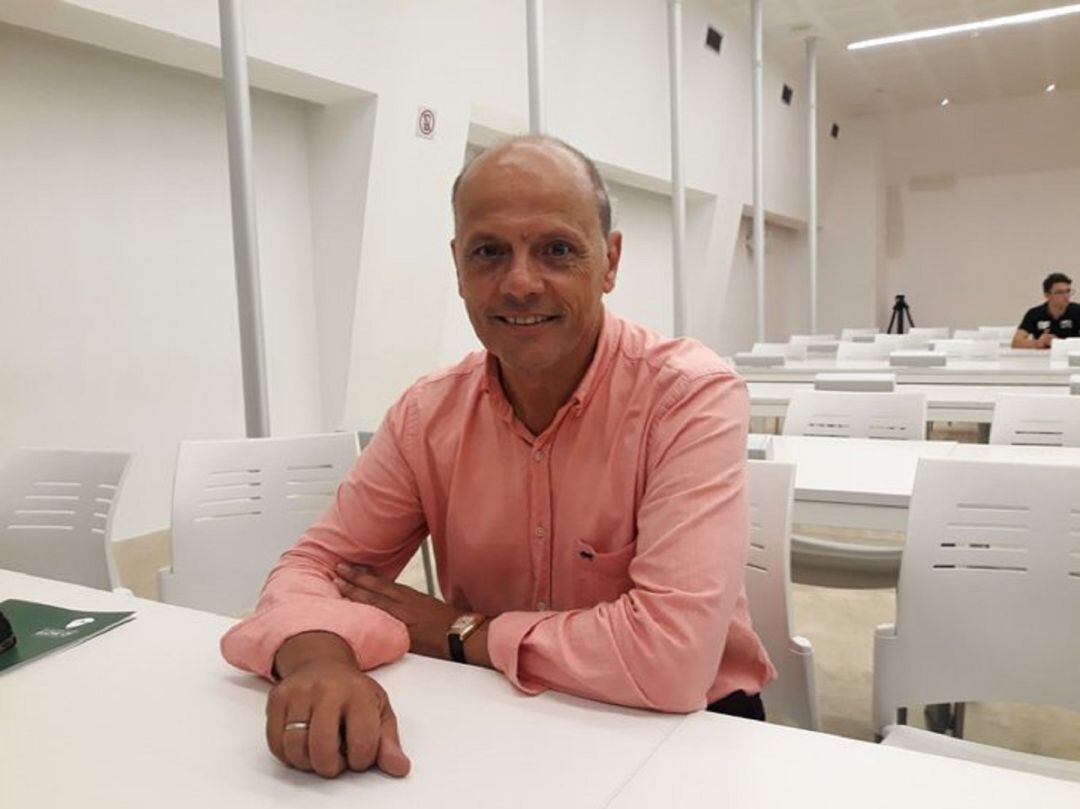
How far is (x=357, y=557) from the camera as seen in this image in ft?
4.45

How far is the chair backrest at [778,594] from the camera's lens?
1.61m

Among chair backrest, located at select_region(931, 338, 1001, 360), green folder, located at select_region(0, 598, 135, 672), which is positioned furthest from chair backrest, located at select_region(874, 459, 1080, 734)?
chair backrest, located at select_region(931, 338, 1001, 360)

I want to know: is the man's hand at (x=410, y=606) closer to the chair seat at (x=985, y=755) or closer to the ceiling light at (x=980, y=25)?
the chair seat at (x=985, y=755)

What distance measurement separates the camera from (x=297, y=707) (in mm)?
885

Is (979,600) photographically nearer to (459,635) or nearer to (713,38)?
(459,635)

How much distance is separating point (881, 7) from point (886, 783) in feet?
30.8

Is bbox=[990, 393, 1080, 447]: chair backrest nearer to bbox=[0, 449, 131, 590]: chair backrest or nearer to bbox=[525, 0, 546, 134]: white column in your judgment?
bbox=[0, 449, 131, 590]: chair backrest

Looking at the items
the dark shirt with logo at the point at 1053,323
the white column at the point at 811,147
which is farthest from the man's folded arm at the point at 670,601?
the white column at the point at 811,147

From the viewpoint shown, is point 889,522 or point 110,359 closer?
point 889,522

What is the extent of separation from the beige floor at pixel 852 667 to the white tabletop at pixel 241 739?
1008mm

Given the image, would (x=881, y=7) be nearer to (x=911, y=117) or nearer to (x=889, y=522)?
(x=911, y=117)

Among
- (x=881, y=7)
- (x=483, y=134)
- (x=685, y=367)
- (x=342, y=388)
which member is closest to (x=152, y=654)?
(x=685, y=367)

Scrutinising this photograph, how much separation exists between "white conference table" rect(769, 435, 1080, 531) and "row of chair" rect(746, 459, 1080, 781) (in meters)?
0.28

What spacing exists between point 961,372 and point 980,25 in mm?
6311
